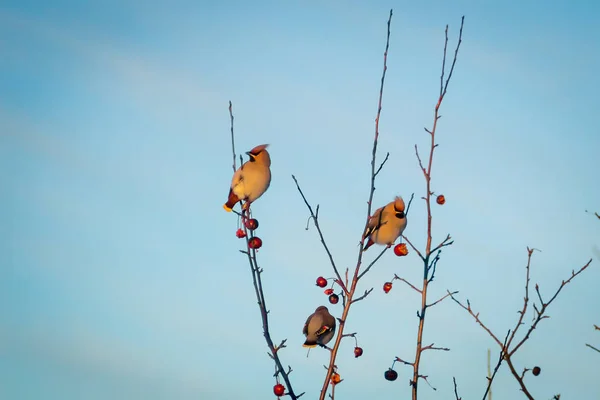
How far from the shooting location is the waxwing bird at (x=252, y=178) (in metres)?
5.65

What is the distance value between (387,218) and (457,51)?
10.4ft

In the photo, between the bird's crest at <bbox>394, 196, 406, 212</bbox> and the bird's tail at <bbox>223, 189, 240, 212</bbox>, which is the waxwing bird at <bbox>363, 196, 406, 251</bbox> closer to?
the bird's crest at <bbox>394, 196, 406, 212</bbox>

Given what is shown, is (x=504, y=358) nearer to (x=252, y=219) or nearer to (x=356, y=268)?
(x=356, y=268)

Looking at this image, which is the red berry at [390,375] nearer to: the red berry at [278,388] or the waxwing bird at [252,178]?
the red berry at [278,388]

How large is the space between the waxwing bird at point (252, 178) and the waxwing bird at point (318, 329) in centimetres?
108

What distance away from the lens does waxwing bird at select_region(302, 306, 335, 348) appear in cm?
583

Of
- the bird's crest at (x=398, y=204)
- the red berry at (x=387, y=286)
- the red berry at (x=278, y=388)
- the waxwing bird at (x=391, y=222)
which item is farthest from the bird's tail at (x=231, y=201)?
the red berry at (x=278, y=388)

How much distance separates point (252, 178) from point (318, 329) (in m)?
1.26

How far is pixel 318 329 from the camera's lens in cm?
592

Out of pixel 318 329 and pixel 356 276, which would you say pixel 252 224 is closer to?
pixel 356 276

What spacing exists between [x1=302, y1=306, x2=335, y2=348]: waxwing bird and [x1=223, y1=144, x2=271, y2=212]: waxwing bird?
3.55 ft

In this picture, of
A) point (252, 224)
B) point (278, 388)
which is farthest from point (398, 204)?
point (278, 388)

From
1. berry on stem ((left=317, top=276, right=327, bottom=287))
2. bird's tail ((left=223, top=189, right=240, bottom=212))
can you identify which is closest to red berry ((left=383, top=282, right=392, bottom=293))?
berry on stem ((left=317, top=276, right=327, bottom=287))

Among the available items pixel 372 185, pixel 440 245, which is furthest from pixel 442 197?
pixel 372 185
